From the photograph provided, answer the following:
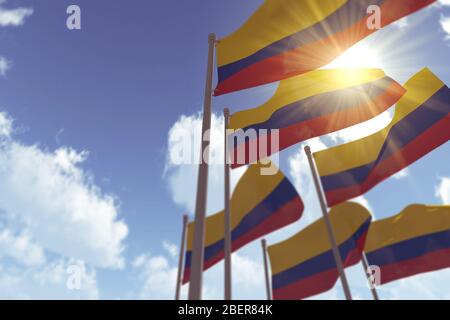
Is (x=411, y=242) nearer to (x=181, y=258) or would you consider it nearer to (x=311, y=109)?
(x=311, y=109)

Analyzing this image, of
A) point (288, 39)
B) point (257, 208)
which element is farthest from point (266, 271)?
point (288, 39)

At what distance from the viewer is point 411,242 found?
41.3 ft

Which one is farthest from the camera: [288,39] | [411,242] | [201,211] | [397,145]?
[411,242]

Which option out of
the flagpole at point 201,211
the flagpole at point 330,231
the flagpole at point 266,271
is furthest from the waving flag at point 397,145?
the flagpole at point 201,211

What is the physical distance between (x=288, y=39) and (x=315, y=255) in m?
8.71

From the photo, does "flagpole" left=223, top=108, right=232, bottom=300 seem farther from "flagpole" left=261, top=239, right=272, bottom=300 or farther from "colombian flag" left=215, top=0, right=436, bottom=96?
"flagpole" left=261, top=239, right=272, bottom=300

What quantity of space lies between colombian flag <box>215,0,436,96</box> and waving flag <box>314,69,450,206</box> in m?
4.30

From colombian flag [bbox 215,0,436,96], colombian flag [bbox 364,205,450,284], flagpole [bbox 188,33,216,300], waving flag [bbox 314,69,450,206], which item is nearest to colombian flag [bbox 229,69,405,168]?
waving flag [bbox 314,69,450,206]

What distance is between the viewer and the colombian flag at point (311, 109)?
969cm

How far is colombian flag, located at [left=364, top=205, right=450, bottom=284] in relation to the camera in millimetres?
12141

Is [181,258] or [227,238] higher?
[181,258]

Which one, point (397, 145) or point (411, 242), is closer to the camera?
point (397, 145)

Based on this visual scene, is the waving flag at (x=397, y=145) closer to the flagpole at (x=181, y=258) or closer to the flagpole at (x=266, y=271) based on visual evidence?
the flagpole at (x=266, y=271)
